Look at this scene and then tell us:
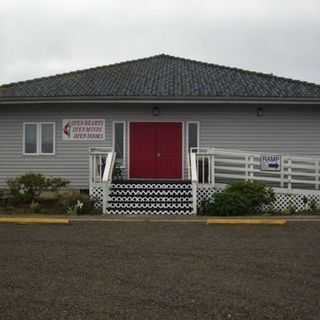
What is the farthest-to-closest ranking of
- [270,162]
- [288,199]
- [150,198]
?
[270,162] < [288,199] < [150,198]

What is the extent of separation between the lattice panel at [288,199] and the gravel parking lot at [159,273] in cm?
424

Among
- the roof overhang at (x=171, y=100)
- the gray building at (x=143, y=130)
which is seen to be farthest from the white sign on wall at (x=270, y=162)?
the roof overhang at (x=171, y=100)

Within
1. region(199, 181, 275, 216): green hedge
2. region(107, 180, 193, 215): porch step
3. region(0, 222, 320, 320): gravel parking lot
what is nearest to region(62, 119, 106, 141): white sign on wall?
region(107, 180, 193, 215): porch step

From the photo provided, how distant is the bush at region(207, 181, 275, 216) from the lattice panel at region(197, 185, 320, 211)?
0.43 m

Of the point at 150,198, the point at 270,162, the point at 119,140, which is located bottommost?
the point at 150,198

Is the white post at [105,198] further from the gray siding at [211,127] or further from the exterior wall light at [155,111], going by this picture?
the exterior wall light at [155,111]

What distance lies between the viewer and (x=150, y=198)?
16766mm

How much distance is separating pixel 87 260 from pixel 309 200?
9796 millimetres

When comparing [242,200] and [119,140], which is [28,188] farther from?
[242,200]

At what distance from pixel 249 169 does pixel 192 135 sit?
2.99m

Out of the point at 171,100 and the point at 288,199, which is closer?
the point at 288,199

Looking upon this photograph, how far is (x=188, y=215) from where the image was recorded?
1593 centimetres

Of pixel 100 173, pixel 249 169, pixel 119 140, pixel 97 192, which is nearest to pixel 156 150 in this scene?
pixel 119 140

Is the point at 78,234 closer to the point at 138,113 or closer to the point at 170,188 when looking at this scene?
the point at 170,188
